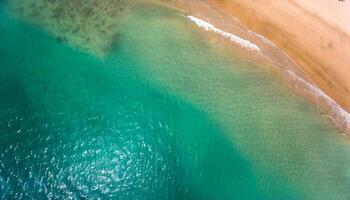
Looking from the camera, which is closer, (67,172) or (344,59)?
(67,172)

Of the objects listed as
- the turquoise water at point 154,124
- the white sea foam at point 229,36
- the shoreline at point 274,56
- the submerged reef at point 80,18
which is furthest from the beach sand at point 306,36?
the submerged reef at point 80,18

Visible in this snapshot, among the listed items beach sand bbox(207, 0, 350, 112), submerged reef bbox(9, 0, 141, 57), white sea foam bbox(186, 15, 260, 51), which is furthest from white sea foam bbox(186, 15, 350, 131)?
submerged reef bbox(9, 0, 141, 57)

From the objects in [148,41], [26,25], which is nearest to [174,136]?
[148,41]

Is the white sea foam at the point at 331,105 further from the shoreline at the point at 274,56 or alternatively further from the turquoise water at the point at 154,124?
the turquoise water at the point at 154,124

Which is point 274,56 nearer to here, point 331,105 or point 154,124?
point 331,105

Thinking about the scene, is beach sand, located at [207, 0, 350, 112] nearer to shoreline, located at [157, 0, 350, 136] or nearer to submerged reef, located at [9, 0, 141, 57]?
shoreline, located at [157, 0, 350, 136]

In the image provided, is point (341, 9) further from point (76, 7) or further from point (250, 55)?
point (76, 7)
